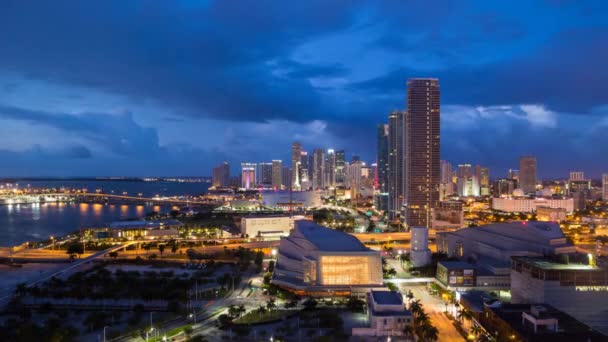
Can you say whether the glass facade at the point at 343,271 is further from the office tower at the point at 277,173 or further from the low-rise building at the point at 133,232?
the office tower at the point at 277,173

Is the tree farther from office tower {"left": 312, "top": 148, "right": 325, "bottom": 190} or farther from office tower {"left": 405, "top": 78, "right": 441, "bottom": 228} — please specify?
office tower {"left": 312, "top": 148, "right": 325, "bottom": 190}

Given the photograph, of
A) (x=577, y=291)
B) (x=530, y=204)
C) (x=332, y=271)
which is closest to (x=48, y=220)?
(x=332, y=271)

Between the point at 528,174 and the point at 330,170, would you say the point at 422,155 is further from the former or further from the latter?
the point at 330,170

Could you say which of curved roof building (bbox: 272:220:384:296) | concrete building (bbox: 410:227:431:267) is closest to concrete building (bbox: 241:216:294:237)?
concrete building (bbox: 410:227:431:267)

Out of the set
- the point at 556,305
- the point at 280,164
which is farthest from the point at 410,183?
the point at 280,164

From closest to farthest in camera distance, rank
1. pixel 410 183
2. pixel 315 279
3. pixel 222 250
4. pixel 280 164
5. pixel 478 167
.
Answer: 1. pixel 315 279
2. pixel 222 250
3. pixel 410 183
4. pixel 478 167
5. pixel 280 164

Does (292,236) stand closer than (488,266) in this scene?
No

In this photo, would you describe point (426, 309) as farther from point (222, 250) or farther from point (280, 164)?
point (280, 164)
